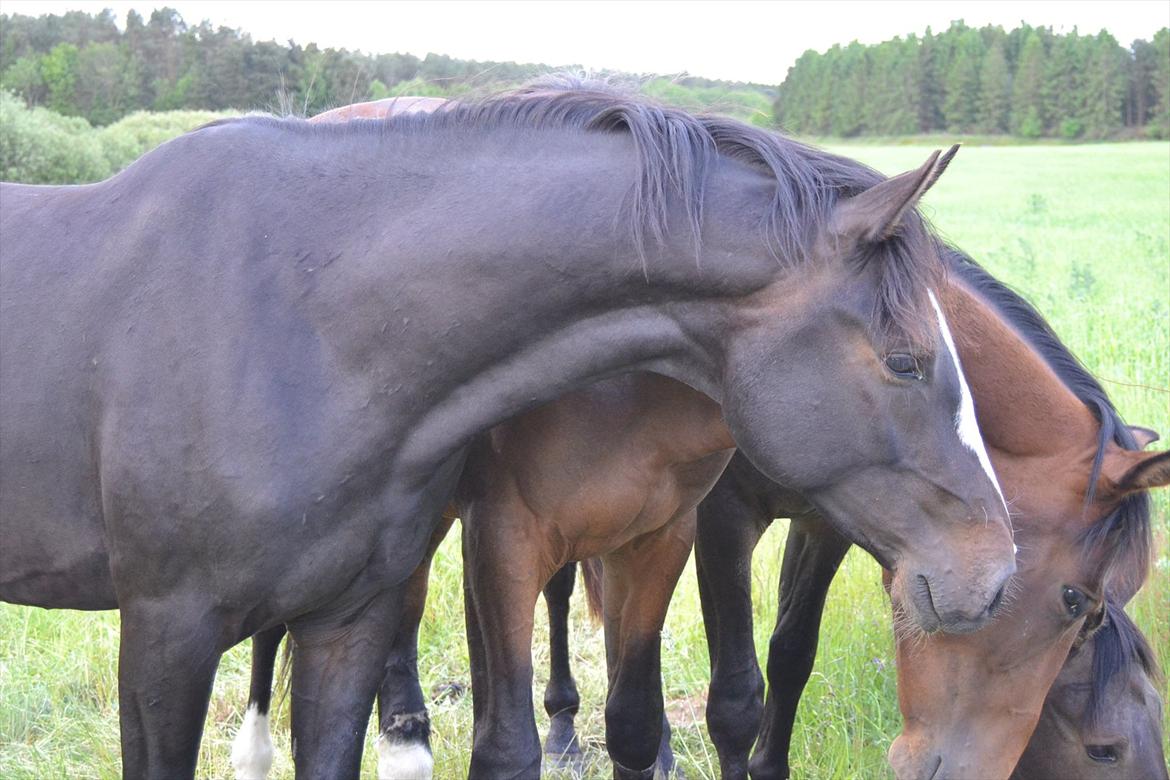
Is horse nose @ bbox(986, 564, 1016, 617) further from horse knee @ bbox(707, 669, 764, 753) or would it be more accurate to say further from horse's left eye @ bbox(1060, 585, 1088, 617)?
horse knee @ bbox(707, 669, 764, 753)

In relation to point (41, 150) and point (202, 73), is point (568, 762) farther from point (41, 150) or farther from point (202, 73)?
point (41, 150)

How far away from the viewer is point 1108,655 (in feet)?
10.7

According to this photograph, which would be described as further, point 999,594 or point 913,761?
point 913,761

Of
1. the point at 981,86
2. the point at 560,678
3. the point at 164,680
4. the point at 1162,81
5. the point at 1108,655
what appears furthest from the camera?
the point at 981,86

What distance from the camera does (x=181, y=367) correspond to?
7.89 feet

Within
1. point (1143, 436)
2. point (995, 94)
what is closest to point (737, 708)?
point (1143, 436)

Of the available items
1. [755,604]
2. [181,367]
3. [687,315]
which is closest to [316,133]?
[181,367]

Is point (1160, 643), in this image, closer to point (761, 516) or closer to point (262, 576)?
point (761, 516)

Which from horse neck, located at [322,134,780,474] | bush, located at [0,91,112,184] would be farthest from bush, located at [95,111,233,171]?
horse neck, located at [322,134,780,474]

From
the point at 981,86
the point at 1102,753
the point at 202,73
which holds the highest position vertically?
the point at 981,86

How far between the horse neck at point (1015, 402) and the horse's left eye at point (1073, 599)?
31 centimetres

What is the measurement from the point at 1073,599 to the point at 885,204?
132 cm

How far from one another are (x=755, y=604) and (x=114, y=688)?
107 inches

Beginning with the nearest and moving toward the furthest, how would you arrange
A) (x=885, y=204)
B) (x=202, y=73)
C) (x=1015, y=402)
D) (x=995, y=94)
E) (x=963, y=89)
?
(x=885, y=204), (x=1015, y=402), (x=202, y=73), (x=995, y=94), (x=963, y=89)
